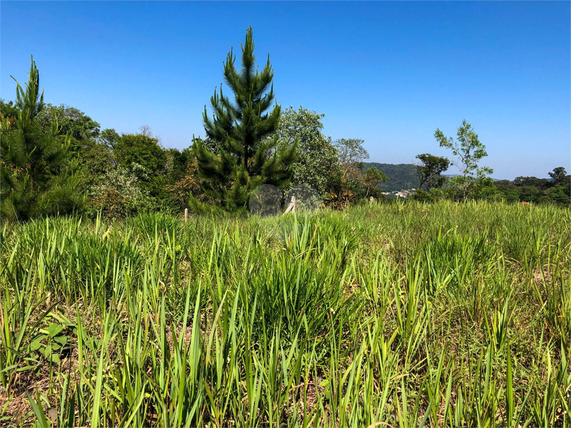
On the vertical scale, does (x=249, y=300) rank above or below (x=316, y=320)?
above

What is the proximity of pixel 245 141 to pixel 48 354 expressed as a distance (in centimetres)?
1189

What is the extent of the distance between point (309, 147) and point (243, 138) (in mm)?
8573

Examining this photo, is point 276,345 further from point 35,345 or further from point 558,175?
point 558,175

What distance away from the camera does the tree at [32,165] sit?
6.39m

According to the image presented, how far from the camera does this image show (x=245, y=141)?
12.7 meters

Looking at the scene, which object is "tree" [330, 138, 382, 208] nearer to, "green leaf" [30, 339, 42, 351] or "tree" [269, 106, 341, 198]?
"tree" [269, 106, 341, 198]

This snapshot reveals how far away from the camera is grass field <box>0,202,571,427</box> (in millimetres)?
1013

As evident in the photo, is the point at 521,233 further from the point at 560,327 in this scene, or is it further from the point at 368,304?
the point at 368,304

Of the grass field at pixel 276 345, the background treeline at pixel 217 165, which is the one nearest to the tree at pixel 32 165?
the background treeline at pixel 217 165

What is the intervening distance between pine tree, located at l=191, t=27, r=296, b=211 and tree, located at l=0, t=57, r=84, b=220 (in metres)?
5.33

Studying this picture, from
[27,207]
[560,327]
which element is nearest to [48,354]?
[560,327]

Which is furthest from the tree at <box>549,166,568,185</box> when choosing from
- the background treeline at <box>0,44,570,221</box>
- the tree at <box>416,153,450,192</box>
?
the tree at <box>416,153,450,192</box>

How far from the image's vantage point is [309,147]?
804 inches

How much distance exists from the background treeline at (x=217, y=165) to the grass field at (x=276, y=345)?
1.17 metres
